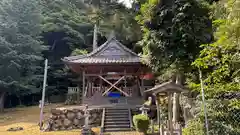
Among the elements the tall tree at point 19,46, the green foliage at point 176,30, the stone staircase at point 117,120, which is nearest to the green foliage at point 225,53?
the green foliage at point 176,30

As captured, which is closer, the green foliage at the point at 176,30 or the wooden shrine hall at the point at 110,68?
the green foliage at the point at 176,30

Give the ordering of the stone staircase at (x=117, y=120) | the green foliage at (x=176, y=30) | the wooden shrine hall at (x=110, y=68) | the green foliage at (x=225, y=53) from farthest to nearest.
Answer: the wooden shrine hall at (x=110, y=68) → the stone staircase at (x=117, y=120) → the green foliage at (x=176, y=30) → the green foliage at (x=225, y=53)

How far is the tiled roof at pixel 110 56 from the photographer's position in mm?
14409

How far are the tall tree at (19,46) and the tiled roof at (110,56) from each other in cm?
839

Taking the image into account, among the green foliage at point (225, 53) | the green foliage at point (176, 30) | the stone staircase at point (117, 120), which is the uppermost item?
the green foliage at point (176, 30)

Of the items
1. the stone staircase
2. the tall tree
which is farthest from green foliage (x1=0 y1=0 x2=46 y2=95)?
the stone staircase

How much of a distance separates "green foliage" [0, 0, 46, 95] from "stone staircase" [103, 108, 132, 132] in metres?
10.4

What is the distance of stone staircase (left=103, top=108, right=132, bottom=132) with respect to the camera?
39.3 feet

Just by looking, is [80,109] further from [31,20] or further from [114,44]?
[31,20]

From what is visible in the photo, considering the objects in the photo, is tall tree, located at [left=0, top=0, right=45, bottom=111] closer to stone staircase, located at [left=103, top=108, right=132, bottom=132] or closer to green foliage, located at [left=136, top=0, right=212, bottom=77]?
stone staircase, located at [left=103, top=108, right=132, bottom=132]

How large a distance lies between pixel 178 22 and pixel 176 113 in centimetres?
393

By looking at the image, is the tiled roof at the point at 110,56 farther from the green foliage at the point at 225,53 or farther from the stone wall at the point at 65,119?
the green foliage at the point at 225,53

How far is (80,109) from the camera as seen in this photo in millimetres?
13031

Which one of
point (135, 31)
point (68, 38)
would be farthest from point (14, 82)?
point (135, 31)
